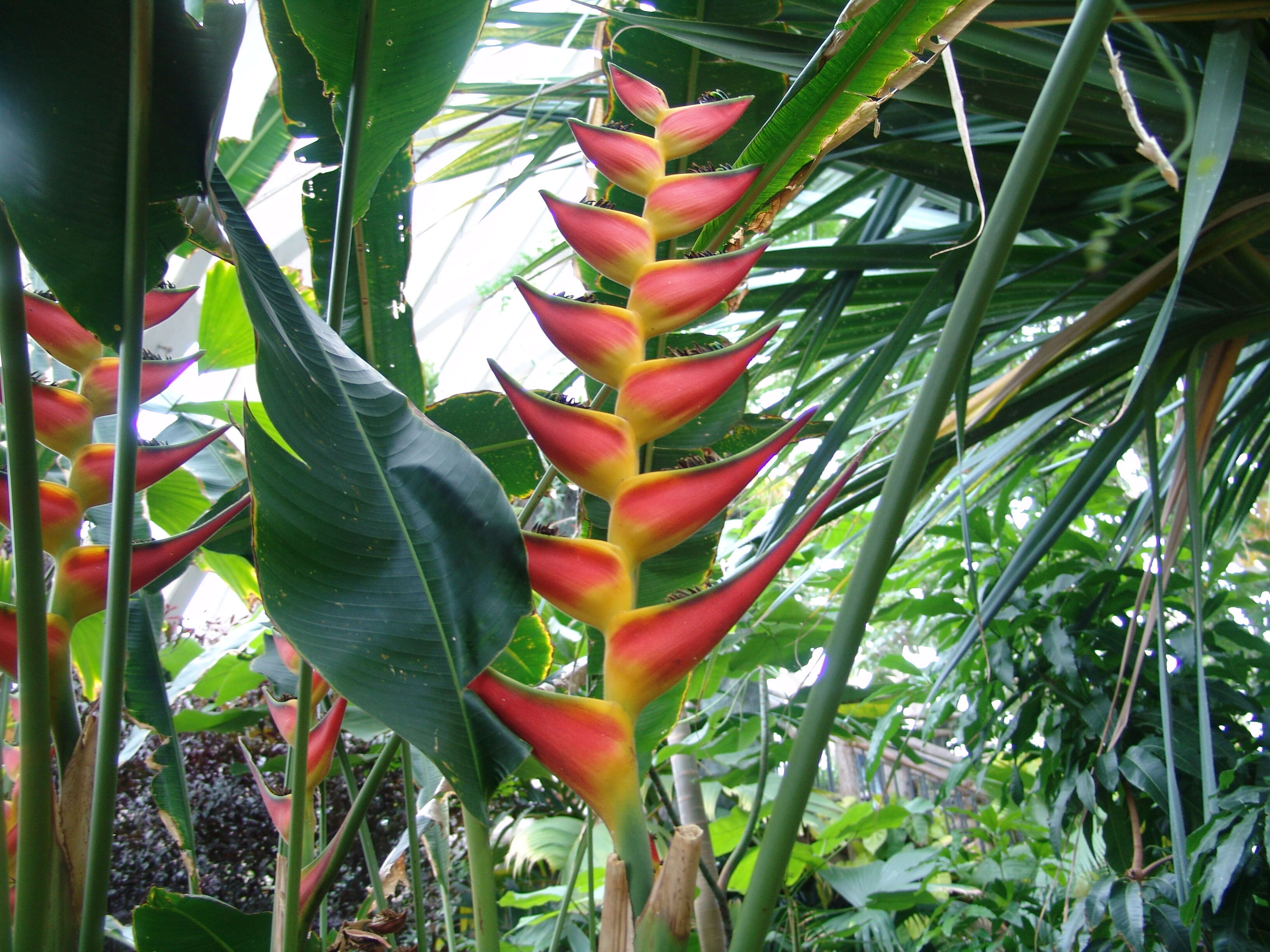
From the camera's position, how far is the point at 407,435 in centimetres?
35

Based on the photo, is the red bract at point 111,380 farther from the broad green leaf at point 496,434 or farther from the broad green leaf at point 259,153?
the broad green leaf at point 259,153

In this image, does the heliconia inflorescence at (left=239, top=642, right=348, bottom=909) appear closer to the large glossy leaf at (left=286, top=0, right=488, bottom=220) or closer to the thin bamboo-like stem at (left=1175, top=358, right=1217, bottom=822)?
the large glossy leaf at (left=286, top=0, right=488, bottom=220)

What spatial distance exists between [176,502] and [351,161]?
0.63 m

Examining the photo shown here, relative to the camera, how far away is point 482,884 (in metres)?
0.42

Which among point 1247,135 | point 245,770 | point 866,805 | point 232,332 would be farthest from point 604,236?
point 866,805

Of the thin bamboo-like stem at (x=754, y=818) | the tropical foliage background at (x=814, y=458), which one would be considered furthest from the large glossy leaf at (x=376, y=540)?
the thin bamboo-like stem at (x=754, y=818)

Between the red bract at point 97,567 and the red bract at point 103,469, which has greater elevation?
the red bract at point 103,469

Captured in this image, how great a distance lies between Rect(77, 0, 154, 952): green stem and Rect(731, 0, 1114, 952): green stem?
0.30 metres

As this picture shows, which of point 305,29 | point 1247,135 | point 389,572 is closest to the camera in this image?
point 389,572

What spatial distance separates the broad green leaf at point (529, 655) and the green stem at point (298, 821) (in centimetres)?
16

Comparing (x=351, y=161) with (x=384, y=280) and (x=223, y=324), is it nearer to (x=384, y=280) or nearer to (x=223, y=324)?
(x=384, y=280)

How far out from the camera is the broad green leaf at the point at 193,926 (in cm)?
47

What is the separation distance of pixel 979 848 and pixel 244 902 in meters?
2.12

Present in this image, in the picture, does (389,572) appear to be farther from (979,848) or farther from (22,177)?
(979,848)
